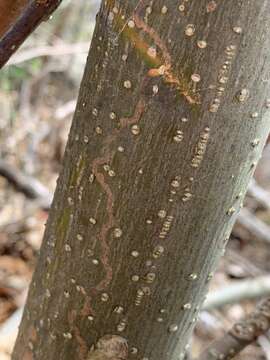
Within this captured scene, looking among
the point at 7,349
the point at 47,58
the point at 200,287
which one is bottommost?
the point at 7,349

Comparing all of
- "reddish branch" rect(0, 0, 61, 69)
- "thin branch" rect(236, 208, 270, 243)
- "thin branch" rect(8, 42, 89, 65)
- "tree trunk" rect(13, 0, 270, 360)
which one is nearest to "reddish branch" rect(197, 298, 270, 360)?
"tree trunk" rect(13, 0, 270, 360)

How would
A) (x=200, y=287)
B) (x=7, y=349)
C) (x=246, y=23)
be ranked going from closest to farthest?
1. (x=246, y=23)
2. (x=200, y=287)
3. (x=7, y=349)

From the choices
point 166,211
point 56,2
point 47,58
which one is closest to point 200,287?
point 166,211

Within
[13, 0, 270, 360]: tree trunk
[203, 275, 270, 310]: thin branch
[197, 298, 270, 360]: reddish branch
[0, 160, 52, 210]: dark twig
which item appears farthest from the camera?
[0, 160, 52, 210]: dark twig

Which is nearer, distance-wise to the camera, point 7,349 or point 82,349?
point 82,349

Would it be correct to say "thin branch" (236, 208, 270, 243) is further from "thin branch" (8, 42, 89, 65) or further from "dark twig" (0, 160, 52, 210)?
"thin branch" (8, 42, 89, 65)

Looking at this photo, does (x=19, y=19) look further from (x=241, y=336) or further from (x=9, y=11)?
(x=241, y=336)

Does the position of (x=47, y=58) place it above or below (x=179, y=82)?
below

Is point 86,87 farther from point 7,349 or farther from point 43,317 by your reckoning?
point 7,349
